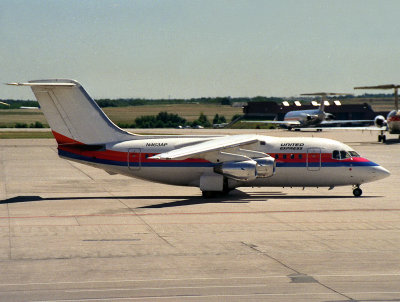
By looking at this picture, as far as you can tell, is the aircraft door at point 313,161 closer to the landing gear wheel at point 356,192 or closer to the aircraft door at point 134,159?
Result: the landing gear wheel at point 356,192

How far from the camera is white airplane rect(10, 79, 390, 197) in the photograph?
111 feet

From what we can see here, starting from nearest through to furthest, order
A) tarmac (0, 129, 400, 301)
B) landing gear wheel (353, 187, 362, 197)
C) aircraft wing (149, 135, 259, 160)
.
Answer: tarmac (0, 129, 400, 301)
aircraft wing (149, 135, 259, 160)
landing gear wheel (353, 187, 362, 197)

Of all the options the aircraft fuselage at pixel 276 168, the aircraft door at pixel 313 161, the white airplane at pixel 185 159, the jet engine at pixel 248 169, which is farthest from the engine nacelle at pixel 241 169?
the aircraft door at pixel 313 161

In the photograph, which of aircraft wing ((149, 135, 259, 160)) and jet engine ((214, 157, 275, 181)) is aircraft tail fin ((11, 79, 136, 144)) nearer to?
aircraft wing ((149, 135, 259, 160))

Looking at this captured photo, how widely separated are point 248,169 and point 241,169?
0.32 meters

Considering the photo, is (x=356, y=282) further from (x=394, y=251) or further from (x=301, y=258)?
(x=394, y=251)

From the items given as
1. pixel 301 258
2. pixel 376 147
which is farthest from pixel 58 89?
pixel 376 147

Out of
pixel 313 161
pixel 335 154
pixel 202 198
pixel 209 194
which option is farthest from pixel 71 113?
pixel 335 154

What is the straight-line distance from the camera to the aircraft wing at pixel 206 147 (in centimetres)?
2976

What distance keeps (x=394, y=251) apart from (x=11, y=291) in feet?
36.7

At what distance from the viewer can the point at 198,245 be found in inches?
862

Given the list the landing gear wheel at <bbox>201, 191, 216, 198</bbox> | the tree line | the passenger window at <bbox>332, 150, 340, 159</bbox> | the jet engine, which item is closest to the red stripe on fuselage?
the passenger window at <bbox>332, 150, 340, 159</bbox>

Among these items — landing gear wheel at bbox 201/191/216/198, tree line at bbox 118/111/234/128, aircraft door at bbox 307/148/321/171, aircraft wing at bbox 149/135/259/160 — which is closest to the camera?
aircraft wing at bbox 149/135/259/160

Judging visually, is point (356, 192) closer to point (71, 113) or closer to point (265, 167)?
point (265, 167)
